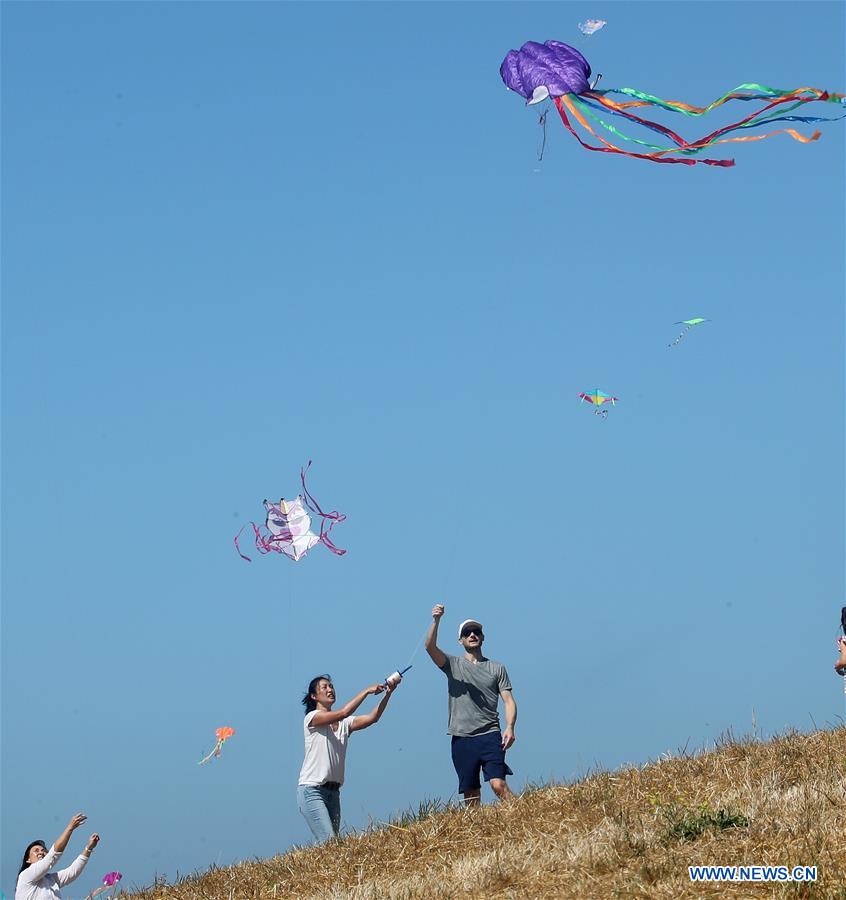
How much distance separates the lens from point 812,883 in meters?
7.97

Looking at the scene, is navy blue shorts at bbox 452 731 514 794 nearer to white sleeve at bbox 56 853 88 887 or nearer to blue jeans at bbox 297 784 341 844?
blue jeans at bbox 297 784 341 844

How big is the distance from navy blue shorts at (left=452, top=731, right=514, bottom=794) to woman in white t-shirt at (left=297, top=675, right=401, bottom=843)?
860mm

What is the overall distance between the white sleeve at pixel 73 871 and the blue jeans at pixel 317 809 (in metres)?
1.90

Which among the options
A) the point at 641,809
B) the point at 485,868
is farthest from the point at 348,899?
the point at 641,809

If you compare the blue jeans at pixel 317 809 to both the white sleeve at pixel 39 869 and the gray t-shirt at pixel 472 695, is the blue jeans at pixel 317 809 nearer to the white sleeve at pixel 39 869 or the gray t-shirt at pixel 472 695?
the gray t-shirt at pixel 472 695

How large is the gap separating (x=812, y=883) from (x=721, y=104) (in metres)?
6.54

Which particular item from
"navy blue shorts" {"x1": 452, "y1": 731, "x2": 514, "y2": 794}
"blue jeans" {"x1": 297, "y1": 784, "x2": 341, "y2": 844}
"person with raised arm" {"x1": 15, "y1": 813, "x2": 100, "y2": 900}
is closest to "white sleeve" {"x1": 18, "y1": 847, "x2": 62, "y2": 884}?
"person with raised arm" {"x1": 15, "y1": 813, "x2": 100, "y2": 900}

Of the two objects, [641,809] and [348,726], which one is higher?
[348,726]

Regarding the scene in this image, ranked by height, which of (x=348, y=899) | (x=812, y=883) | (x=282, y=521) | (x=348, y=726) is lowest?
(x=812, y=883)

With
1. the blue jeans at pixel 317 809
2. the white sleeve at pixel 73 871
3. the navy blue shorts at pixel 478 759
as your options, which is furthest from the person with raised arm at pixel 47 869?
the navy blue shorts at pixel 478 759

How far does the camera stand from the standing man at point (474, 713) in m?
12.6

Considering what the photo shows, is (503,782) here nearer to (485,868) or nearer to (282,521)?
(485,868)

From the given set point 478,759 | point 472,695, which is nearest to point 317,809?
point 478,759

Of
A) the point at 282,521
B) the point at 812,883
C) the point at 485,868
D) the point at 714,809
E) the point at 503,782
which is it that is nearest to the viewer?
the point at 812,883
